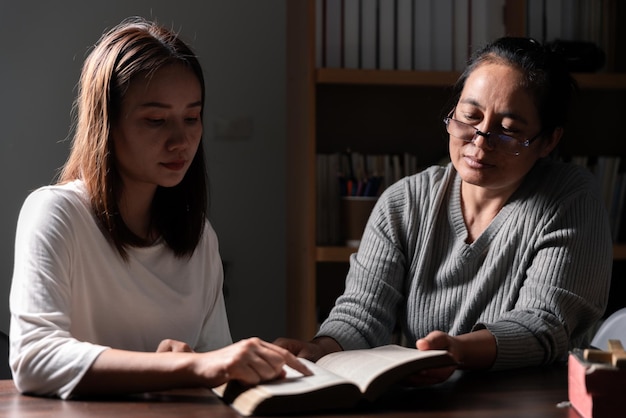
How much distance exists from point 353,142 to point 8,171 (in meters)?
1.12

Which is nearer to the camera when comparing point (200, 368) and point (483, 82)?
point (200, 368)

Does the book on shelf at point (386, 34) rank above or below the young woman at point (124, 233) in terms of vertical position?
above

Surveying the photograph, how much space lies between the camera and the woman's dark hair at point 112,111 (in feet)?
5.13

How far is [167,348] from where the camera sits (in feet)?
4.77

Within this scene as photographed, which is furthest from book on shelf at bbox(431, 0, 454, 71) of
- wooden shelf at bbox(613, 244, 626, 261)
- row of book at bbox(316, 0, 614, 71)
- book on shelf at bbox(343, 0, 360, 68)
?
wooden shelf at bbox(613, 244, 626, 261)

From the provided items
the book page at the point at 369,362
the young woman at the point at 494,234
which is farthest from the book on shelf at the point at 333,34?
the book page at the point at 369,362

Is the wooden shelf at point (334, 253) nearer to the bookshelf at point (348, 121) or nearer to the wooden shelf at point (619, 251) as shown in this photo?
the bookshelf at point (348, 121)

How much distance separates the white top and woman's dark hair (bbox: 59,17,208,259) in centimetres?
2

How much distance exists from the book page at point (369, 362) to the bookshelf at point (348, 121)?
1360mm

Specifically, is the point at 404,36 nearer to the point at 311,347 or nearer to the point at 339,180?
the point at 339,180

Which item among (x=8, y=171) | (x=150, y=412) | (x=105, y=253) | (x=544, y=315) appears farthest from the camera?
(x=8, y=171)

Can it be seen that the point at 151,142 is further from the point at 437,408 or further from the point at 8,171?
the point at 8,171

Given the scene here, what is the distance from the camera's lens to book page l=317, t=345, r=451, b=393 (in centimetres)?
129

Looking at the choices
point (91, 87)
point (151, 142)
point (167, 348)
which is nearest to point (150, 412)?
point (167, 348)
